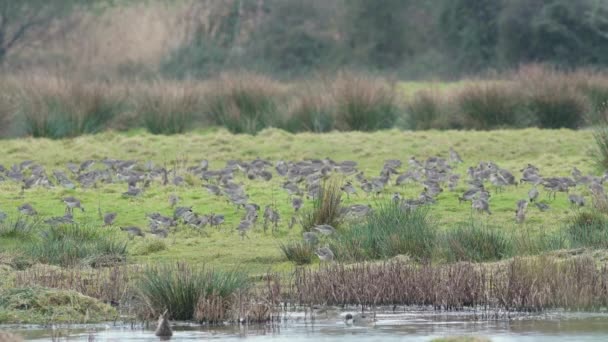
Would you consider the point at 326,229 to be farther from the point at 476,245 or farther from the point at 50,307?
the point at 50,307

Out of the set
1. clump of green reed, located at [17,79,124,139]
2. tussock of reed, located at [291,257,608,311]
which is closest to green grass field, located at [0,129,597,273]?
clump of green reed, located at [17,79,124,139]

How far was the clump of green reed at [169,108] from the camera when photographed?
1020 inches

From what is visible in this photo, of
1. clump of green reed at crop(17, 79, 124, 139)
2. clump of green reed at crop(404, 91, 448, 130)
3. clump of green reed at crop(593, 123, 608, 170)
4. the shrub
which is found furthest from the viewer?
clump of green reed at crop(404, 91, 448, 130)

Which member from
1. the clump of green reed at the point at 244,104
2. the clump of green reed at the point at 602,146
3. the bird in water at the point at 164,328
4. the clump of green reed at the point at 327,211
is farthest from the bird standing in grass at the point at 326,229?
the clump of green reed at the point at 244,104

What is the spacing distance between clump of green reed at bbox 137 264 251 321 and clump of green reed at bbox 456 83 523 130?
16.2 meters

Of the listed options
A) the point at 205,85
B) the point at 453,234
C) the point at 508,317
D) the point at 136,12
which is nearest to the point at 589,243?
the point at 453,234

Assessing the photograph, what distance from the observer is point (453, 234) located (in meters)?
12.6

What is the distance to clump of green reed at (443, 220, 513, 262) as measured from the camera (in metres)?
12.3

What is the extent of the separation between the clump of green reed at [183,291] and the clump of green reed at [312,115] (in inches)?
607

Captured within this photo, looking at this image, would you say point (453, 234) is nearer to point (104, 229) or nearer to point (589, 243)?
point (589, 243)

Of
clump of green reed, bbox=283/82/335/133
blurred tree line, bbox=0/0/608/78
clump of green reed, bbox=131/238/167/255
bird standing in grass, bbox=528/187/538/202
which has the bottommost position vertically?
clump of green reed, bbox=131/238/167/255

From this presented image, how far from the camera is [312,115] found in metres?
25.6

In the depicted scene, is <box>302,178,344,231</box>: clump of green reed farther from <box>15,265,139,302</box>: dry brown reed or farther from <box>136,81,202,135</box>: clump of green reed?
<box>136,81,202,135</box>: clump of green reed

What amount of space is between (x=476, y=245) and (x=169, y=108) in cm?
1437
